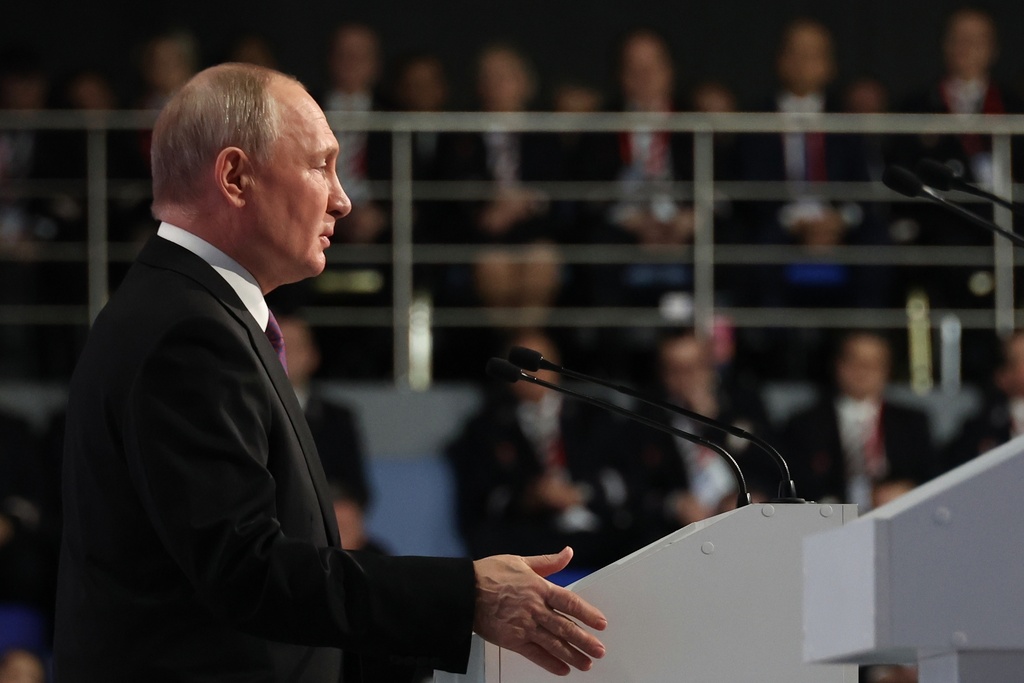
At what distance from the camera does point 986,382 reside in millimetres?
6469

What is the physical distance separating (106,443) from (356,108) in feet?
16.4

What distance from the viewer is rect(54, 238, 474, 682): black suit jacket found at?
1820 mm

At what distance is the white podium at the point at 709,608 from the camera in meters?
2.00

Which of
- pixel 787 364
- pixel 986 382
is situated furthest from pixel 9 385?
pixel 986 382

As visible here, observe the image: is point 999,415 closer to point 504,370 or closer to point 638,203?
point 638,203

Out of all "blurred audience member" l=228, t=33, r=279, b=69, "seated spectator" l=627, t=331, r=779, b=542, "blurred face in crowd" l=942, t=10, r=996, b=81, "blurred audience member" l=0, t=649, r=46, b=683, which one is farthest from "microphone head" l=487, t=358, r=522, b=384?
"blurred face in crowd" l=942, t=10, r=996, b=81

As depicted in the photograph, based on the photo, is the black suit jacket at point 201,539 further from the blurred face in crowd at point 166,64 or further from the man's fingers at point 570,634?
the blurred face in crowd at point 166,64

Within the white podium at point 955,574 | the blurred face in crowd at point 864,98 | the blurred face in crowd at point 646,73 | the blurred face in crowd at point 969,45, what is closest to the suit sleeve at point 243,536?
the white podium at point 955,574

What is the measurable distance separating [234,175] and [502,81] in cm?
473

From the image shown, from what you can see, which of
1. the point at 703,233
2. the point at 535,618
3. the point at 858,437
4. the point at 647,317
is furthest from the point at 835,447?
the point at 535,618

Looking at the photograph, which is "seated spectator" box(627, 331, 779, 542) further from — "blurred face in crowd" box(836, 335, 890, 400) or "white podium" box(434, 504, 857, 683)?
"white podium" box(434, 504, 857, 683)

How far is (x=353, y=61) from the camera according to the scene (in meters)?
6.73

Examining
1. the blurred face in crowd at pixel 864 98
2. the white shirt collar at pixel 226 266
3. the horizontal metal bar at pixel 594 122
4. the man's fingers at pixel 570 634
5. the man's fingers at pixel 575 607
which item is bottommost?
the man's fingers at pixel 570 634

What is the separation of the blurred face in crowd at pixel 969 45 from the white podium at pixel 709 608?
504 cm
